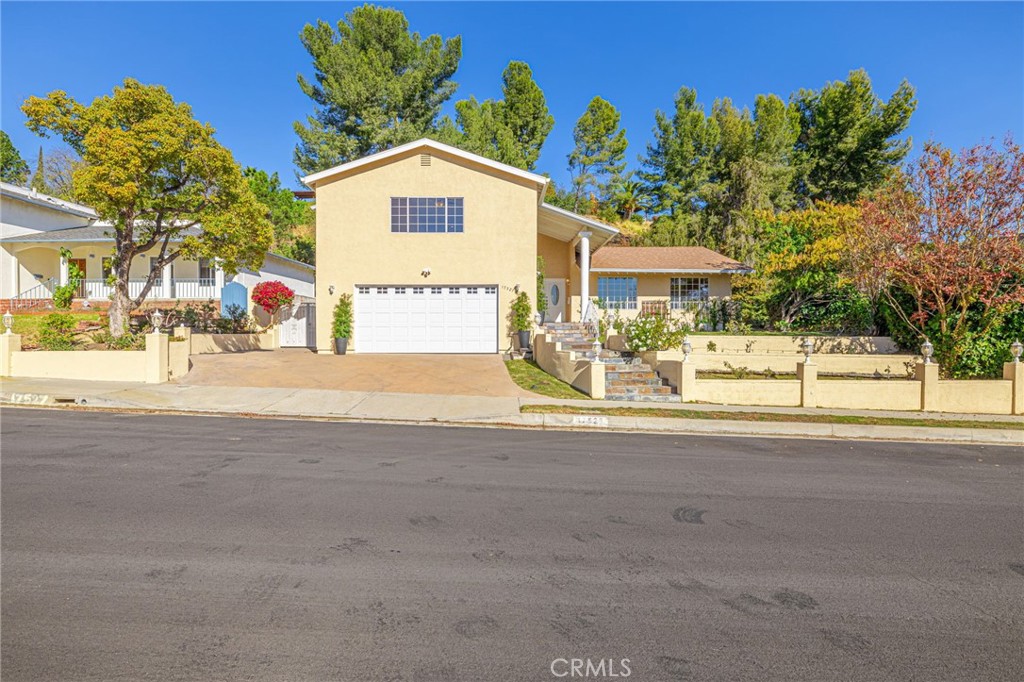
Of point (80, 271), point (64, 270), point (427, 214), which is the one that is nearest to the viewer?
point (427, 214)

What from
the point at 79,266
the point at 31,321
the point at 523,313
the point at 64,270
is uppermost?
the point at 79,266

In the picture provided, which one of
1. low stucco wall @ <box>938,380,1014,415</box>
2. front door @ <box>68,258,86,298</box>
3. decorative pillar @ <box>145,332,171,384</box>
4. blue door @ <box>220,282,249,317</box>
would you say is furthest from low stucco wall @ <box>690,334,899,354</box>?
front door @ <box>68,258,86,298</box>

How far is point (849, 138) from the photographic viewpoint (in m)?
37.6

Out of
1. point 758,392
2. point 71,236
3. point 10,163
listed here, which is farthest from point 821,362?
point 10,163

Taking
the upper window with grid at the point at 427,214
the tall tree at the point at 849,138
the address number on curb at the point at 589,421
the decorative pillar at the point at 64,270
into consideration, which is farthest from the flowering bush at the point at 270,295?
the tall tree at the point at 849,138

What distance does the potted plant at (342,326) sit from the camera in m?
20.2

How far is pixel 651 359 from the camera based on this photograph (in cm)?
1616

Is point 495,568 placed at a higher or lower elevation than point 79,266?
lower

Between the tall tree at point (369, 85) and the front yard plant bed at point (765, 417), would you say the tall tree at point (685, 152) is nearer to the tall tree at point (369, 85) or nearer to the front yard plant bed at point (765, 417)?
the tall tree at point (369, 85)

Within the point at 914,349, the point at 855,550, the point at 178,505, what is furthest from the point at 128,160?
the point at 914,349

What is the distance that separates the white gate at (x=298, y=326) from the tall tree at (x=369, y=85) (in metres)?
11.5

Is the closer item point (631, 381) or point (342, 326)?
point (631, 381)

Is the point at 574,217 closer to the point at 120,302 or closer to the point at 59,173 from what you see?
the point at 120,302

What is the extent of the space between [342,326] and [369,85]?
19.8m
